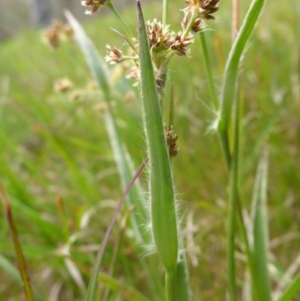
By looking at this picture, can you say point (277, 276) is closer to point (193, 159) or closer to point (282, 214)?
point (282, 214)

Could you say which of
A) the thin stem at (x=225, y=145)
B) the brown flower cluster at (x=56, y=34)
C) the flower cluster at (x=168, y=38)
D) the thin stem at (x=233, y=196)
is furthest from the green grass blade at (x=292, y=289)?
the brown flower cluster at (x=56, y=34)

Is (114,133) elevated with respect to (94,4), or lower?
lower

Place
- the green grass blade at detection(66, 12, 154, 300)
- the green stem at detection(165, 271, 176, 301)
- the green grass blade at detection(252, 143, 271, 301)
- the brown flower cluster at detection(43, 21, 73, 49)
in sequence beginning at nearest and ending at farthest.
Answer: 1. the green stem at detection(165, 271, 176, 301)
2. the green grass blade at detection(252, 143, 271, 301)
3. the green grass blade at detection(66, 12, 154, 300)
4. the brown flower cluster at detection(43, 21, 73, 49)

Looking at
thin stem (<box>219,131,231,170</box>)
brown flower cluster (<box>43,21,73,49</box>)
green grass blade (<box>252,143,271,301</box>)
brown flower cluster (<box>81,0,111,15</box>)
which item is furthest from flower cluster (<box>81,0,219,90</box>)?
brown flower cluster (<box>43,21,73,49</box>)

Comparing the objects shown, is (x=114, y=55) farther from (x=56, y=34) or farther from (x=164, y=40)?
(x=56, y=34)

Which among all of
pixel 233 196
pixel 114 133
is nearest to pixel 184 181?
pixel 114 133

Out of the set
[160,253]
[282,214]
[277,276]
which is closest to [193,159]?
[282,214]

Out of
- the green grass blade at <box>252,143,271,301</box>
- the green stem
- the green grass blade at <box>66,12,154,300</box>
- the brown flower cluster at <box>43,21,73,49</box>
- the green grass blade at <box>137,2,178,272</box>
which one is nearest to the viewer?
the green grass blade at <box>137,2,178,272</box>

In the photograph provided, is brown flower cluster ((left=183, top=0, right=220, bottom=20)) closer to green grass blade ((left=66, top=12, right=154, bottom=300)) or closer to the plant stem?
the plant stem
